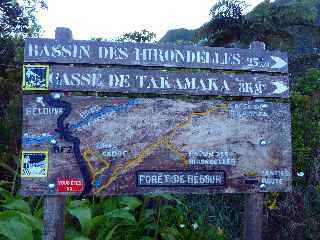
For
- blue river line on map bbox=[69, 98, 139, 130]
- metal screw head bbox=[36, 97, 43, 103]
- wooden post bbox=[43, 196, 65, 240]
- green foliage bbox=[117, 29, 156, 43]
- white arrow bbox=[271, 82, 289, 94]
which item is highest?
green foliage bbox=[117, 29, 156, 43]

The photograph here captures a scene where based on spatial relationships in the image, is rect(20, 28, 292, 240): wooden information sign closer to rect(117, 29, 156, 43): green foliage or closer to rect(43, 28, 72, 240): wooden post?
rect(43, 28, 72, 240): wooden post

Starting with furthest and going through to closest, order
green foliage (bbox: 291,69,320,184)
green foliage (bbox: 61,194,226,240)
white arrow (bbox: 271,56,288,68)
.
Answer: green foliage (bbox: 291,69,320,184) → green foliage (bbox: 61,194,226,240) → white arrow (bbox: 271,56,288,68)

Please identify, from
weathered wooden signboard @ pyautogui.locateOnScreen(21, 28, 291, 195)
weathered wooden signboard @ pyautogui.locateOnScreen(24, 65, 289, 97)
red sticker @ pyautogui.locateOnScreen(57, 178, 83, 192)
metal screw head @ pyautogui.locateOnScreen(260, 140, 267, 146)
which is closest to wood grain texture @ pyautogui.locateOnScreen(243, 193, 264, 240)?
weathered wooden signboard @ pyautogui.locateOnScreen(21, 28, 291, 195)

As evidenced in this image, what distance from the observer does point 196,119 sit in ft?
14.1

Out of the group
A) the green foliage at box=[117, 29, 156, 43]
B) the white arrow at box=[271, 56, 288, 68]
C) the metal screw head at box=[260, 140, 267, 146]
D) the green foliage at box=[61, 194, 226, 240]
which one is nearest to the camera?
the metal screw head at box=[260, 140, 267, 146]

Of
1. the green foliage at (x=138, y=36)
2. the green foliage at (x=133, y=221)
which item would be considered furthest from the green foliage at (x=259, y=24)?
the green foliage at (x=133, y=221)

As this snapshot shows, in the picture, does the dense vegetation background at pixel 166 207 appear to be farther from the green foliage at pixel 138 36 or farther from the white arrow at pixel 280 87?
the green foliage at pixel 138 36

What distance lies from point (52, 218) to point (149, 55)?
1475mm

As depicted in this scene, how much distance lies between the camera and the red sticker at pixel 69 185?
157 inches

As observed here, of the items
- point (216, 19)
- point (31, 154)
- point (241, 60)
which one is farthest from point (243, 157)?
point (216, 19)

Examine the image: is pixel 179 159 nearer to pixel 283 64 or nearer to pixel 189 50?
pixel 189 50

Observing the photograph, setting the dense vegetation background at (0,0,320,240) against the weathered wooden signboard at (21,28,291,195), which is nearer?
the weathered wooden signboard at (21,28,291,195)

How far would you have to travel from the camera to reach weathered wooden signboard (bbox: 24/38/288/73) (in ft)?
13.3

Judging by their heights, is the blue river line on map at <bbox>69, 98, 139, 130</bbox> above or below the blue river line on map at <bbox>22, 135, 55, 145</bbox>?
above
